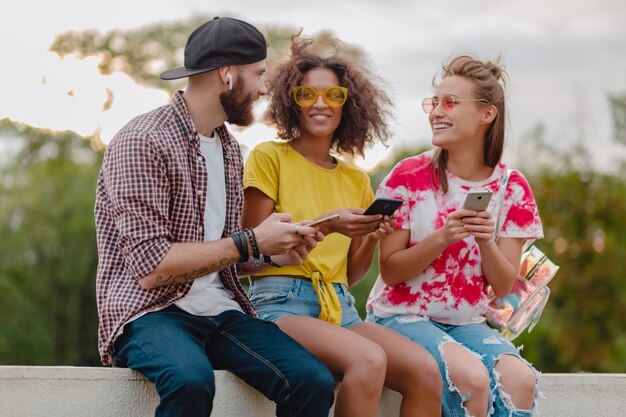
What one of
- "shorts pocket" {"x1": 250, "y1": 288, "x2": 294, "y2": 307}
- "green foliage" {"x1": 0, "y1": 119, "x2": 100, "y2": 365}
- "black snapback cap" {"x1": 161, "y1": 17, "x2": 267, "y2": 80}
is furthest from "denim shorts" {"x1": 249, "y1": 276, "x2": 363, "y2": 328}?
"green foliage" {"x1": 0, "y1": 119, "x2": 100, "y2": 365}

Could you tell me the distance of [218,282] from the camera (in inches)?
141

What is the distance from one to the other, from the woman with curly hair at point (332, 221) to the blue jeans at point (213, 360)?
0.23m

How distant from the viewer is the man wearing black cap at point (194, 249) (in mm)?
3135

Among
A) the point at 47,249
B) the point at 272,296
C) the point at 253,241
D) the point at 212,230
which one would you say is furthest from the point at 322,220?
the point at 47,249

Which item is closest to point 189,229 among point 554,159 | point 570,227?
point 570,227

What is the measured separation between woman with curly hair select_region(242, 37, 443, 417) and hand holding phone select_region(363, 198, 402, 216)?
3 cm

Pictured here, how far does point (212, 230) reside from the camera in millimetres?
3518

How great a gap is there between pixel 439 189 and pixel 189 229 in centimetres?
133

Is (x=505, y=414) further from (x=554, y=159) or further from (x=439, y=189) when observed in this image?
(x=554, y=159)

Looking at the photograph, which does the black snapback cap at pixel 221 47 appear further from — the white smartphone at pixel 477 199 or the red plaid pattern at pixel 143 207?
the white smartphone at pixel 477 199

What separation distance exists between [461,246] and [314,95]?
101 centimetres

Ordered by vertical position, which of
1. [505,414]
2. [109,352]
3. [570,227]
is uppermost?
[109,352]

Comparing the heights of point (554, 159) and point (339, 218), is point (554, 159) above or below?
below

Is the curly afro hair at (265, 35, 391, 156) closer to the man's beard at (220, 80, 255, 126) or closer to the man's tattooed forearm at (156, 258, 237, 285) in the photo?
the man's beard at (220, 80, 255, 126)
